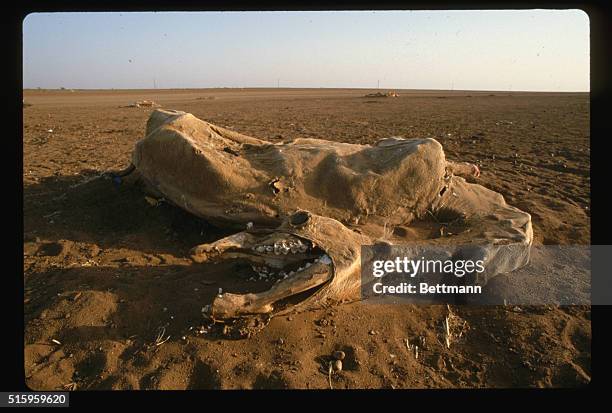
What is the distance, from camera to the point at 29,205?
4.88m

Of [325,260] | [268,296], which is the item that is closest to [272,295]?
[268,296]

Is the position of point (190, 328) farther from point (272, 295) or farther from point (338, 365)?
point (338, 365)

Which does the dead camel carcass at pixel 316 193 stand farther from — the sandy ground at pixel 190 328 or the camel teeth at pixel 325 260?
the sandy ground at pixel 190 328

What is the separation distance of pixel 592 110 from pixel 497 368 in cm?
192

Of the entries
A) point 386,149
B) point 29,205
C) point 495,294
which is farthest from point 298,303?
point 29,205

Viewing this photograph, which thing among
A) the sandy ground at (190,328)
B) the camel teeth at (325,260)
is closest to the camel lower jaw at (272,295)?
the camel teeth at (325,260)

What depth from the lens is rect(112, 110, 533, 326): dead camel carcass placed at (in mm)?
3664

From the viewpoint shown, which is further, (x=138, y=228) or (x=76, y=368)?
(x=138, y=228)

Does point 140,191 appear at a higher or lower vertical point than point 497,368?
higher

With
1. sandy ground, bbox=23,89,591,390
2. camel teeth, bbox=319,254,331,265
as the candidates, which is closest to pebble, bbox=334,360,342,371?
sandy ground, bbox=23,89,591,390

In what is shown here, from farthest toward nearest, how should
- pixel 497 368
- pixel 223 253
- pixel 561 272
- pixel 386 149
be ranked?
pixel 386 149, pixel 561 272, pixel 223 253, pixel 497 368

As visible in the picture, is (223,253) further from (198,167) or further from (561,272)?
(561,272)

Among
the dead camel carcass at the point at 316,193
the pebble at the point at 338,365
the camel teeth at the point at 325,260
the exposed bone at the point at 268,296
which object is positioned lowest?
the pebble at the point at 338,365

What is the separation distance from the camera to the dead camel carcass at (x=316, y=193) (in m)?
3.66
